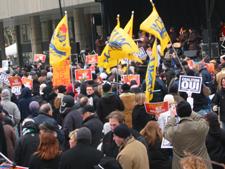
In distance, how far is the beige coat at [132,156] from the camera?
800 centimetres

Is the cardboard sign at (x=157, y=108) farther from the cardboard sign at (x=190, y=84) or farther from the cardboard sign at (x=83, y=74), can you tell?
the cardboard sign at (x=83, y=74)

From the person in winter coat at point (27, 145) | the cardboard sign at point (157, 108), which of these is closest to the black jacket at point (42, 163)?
the person in winter coat at point (27, 145)

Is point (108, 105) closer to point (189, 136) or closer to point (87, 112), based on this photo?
point (87, 112)

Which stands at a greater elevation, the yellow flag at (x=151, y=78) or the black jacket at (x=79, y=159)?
the yellow flag at (x=151, y=78)

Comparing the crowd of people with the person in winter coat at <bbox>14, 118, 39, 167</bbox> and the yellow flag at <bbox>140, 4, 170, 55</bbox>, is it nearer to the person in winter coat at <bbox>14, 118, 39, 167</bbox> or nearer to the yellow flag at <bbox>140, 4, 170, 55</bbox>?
the person in winter coat at <bbox>14, 118, 39, 167</bbox>

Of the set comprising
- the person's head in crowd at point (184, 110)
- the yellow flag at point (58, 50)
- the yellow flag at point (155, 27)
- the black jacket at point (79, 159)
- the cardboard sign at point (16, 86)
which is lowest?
the cardboard sign at point (16, 86)

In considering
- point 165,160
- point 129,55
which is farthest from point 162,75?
point 165,160

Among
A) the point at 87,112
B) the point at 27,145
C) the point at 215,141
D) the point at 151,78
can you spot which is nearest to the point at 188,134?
the point at 215,141

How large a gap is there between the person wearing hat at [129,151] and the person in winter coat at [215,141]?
1.30 meters

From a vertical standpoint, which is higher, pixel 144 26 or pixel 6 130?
pixel 144 26

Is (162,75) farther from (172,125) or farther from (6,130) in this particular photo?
(172,125)

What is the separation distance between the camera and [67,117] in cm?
1146

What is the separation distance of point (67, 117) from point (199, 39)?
2319cm

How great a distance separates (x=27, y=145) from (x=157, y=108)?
251 centimetres
